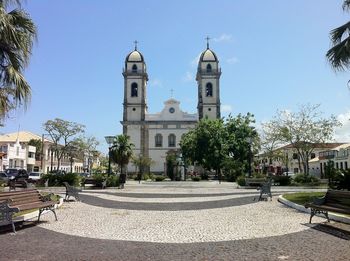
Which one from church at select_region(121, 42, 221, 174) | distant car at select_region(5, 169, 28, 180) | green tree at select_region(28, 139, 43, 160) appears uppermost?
church at select_region(121, 42, 221, 174)

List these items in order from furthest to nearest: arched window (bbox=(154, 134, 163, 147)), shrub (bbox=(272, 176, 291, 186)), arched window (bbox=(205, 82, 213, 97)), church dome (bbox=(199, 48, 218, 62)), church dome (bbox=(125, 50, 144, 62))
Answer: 1. church dome (bbox=(125, 50, 144, 62))
2. church dome (bbox=(199, 48, 218, 62))
3. arched window (bbox=(154, 134, 163, 147))
4. arched window (bbox=(205, 82, 213, 97))
5. shrub (bbox=(272, 176, 291, 186))

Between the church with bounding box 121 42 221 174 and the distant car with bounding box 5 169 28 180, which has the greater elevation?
the church with bounding box 121 42 221 174

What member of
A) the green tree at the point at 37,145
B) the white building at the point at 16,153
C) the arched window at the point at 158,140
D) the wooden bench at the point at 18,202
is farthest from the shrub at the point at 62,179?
the green tree at the point at 37,145

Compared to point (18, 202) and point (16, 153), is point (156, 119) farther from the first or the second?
point (18, 202)

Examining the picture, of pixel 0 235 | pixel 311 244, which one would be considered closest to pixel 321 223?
pixel 311 244

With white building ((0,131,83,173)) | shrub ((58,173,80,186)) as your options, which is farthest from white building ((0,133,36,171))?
shrub ((58,173,80,186))

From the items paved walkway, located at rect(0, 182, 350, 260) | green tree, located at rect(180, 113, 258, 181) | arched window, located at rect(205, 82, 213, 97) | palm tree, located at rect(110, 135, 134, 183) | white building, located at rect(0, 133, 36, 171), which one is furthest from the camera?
arched window, located at rect(205, 82, 213, 97)

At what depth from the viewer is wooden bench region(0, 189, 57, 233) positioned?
9078 mm

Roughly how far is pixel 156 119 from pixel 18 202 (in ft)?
235

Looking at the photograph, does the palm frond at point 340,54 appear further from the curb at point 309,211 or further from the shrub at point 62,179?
the shrub at point 62,179

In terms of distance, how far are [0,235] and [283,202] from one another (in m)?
11.0

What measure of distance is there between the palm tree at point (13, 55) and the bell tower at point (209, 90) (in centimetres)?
6846

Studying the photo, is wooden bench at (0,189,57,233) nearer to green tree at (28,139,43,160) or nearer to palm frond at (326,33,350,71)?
palm frond at (326,33,350,71)

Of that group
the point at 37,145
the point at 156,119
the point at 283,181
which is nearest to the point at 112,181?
the point at 283,181
